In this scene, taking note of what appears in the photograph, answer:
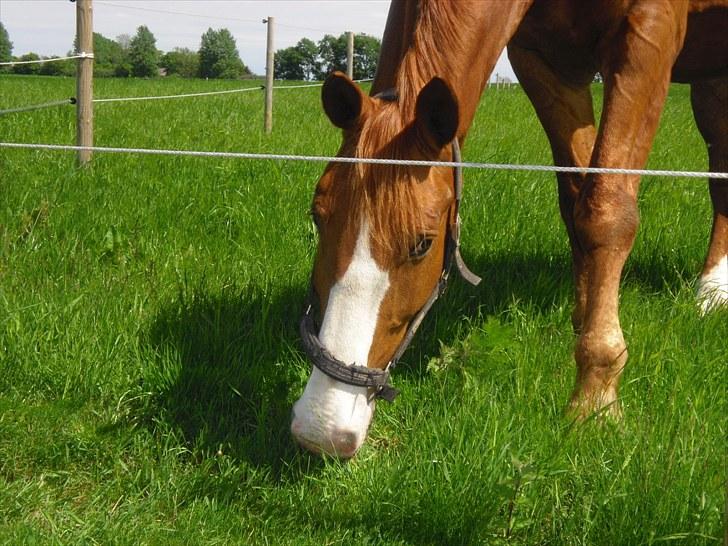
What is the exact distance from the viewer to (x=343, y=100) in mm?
2268

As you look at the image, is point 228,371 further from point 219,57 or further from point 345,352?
point 219,57

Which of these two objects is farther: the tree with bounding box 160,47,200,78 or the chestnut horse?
the tree with bounding box 160,47,200,78

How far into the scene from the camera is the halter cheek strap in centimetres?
211

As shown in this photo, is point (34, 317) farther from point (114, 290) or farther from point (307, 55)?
point (307, 55)

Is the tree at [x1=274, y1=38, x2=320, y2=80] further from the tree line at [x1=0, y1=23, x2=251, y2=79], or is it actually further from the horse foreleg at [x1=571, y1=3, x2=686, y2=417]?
the horse foreleg at [x1=571, y1=3, x2=686, y2=417]

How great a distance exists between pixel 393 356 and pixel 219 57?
80.4 meters

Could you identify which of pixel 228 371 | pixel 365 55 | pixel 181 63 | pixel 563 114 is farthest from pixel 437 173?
pixel 181 63

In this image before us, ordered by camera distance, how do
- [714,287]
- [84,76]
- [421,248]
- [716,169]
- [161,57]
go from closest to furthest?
[421,248], [714,287], [716,169], [84,76], [161,57]

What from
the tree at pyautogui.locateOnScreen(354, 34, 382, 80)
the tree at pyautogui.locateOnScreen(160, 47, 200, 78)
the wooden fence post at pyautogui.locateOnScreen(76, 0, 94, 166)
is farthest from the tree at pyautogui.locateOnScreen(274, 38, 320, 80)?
the wooden fence post at pyautogui.locateOnScreen(76, 0, 94, 166)

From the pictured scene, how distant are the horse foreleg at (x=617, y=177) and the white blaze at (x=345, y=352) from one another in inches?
37.0

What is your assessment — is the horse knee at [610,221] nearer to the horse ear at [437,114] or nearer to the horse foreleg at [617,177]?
the horse foreleg at [617,177]

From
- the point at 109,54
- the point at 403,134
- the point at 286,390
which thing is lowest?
the point at 286,390

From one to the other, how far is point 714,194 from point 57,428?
3.61 meters

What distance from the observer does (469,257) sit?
4.06 m
